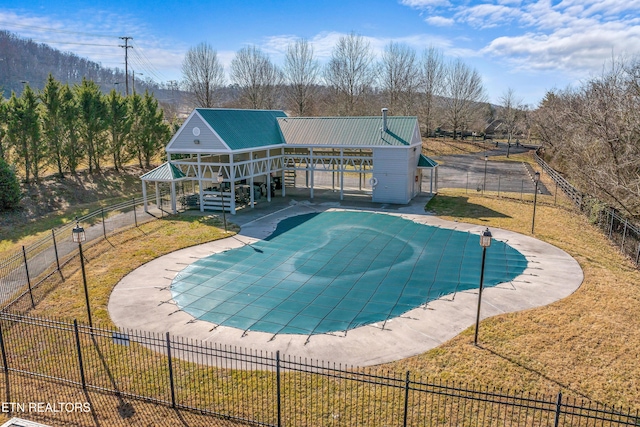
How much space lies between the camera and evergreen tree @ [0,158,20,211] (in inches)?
927

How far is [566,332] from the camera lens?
35.7 feet

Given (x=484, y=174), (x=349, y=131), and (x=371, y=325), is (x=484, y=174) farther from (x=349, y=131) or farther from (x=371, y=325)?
(x=371, y=325)

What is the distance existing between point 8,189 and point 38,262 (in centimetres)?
1084

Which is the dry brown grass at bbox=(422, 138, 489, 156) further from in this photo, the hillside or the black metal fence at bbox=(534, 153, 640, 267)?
the hillside

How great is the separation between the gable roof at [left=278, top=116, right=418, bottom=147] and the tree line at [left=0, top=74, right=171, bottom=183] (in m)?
14.8

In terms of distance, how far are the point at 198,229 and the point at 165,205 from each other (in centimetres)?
725

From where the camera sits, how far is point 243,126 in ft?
86.4

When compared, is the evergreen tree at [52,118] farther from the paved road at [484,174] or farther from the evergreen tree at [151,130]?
the paved road at [484,174]

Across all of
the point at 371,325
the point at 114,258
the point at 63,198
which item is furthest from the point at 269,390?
the point at 63,198

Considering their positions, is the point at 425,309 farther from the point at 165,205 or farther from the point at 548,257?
the point at 165,205

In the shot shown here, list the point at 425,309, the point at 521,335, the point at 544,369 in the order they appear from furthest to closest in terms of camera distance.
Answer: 1. the point at 425,309
2. the point at 521,335
3. the point at 544,369

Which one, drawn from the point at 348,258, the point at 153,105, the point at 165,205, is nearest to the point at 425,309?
the point at 348,258

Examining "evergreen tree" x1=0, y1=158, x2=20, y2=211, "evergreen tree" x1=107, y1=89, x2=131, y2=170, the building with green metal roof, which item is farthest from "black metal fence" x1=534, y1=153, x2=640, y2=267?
"evergreen tree" x1=107, y1=89, x2=131, y2=170

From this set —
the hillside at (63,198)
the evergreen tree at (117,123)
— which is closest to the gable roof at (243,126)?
the hillside at (63,198)
